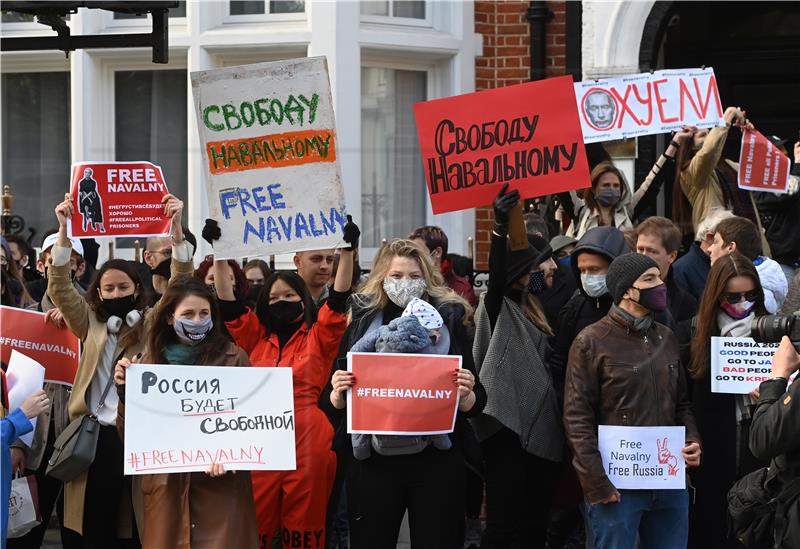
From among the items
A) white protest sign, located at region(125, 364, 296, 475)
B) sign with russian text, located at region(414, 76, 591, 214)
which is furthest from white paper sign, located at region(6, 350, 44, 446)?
sign with russian text, located at region(414, 76, 591, 214)

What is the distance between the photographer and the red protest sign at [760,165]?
8281 millimetres

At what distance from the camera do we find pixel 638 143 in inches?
392

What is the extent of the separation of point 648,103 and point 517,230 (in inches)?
97.1

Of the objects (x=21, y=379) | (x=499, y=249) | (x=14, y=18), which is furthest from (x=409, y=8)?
(x=21, y=379)

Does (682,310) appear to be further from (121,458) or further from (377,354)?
(121,458)

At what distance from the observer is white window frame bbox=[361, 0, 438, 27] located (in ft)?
33.5

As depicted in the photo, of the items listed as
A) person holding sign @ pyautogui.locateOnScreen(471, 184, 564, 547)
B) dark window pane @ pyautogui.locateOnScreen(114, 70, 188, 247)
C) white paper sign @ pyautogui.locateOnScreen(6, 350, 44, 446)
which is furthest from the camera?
dark window pane @ pyautogui.locateOnScreen(114, 70, 188, 247)

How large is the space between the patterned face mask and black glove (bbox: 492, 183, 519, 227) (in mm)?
490

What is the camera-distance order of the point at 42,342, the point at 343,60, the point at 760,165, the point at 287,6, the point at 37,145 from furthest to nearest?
the point at 37,145, the point at 287,6, the point at 343,60, the point at 760,165, the point at 42,342

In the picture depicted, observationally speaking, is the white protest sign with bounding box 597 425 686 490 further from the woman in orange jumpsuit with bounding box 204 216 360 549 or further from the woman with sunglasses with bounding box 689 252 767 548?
the woman in orange jumpsuit with bounding box 204 216 360 549

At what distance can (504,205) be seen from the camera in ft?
20.9

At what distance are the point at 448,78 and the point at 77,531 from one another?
5134 millimetres

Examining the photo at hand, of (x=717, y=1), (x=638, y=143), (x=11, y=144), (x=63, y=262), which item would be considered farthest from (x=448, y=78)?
(x=63, y=262)

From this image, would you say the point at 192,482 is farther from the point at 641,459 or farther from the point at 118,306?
the point at 641,459
